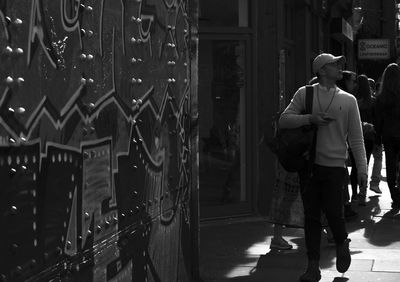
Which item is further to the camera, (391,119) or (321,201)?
(391,119)

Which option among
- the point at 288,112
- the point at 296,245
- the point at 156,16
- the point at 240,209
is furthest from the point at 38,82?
the point at 240,209

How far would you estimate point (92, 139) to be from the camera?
337 cm

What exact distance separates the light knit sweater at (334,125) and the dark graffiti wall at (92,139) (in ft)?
4.15

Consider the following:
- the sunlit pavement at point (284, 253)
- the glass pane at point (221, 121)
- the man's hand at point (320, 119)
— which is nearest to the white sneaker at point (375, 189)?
the sunlit pavement at point (284, 253)

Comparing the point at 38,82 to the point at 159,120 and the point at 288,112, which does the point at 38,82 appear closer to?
the point at 159,120

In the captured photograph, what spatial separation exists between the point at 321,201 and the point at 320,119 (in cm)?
69

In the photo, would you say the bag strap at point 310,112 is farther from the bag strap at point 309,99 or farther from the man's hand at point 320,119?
the man's hand at point 320,119

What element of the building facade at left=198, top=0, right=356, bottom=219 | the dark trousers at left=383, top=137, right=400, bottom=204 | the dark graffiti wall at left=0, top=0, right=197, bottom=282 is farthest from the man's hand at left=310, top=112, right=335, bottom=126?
the dark trousers at left=383, top=137, right=400, bottom=204

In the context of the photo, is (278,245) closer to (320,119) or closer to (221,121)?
(320,119)

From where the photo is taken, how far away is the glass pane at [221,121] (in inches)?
378

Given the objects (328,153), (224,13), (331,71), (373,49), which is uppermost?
(373,49)

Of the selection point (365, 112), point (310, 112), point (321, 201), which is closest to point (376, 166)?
point (365, 112)

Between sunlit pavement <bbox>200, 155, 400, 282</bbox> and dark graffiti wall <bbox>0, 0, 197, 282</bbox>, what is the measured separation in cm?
161

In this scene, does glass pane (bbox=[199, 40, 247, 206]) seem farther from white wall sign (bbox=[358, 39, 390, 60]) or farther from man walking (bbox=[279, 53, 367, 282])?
white wall sign (bbox=[358, 39, 390, 60])
